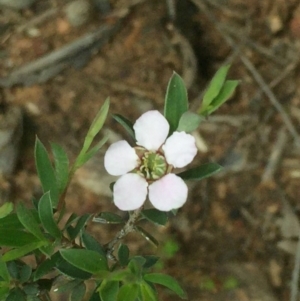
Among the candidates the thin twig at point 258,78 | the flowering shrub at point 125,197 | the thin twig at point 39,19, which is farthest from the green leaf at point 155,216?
the thin twig at point 39,19

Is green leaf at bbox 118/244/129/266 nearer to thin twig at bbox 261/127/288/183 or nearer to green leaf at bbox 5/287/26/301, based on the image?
green leaf at bbox 5/287/26/301

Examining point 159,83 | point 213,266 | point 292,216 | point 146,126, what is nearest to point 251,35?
point 159,83

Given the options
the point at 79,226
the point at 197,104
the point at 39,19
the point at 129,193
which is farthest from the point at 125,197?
the point at 39,19

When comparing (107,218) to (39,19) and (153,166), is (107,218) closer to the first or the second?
(153,166)

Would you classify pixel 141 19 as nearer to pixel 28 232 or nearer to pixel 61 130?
pixel 61 130

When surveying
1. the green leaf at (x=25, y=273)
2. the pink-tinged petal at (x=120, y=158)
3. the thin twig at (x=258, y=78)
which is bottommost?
the thin twig at (x=258, y=78)

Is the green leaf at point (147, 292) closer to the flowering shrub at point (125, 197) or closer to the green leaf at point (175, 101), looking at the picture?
the flowering shrub at point (125, 197)

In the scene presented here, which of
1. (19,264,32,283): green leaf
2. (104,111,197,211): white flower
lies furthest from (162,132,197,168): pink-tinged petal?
(19,264,32,283): green leaf
